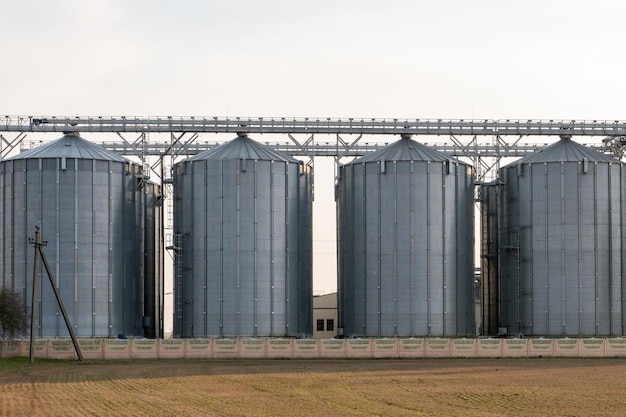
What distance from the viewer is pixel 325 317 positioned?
384 ft

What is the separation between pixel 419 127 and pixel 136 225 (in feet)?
83.6

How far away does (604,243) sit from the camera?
94.2 meters

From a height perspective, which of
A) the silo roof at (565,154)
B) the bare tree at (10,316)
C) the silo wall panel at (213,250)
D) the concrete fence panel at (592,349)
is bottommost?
the concrete fence panel at (592,349)

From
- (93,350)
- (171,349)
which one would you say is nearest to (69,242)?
(93,350)

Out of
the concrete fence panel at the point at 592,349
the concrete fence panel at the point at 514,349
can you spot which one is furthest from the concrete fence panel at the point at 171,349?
the concrete fence panel at the point at 592,349

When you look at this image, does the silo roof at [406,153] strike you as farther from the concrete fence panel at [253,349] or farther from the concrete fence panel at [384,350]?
the concrete fence panel at [253,349]

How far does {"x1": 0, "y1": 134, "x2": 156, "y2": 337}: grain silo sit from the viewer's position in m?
89.8

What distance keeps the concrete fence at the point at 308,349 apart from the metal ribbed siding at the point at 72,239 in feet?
32.9

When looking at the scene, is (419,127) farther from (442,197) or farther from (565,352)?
(565,352)

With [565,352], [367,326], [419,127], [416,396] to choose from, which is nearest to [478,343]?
[565,352]

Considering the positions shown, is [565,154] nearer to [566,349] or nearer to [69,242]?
[566,349]

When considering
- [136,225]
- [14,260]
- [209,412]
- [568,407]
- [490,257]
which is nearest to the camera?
[209,412]

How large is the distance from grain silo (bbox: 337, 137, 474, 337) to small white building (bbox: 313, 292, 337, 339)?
18976 millimetres

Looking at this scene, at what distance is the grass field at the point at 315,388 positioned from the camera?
147ft
